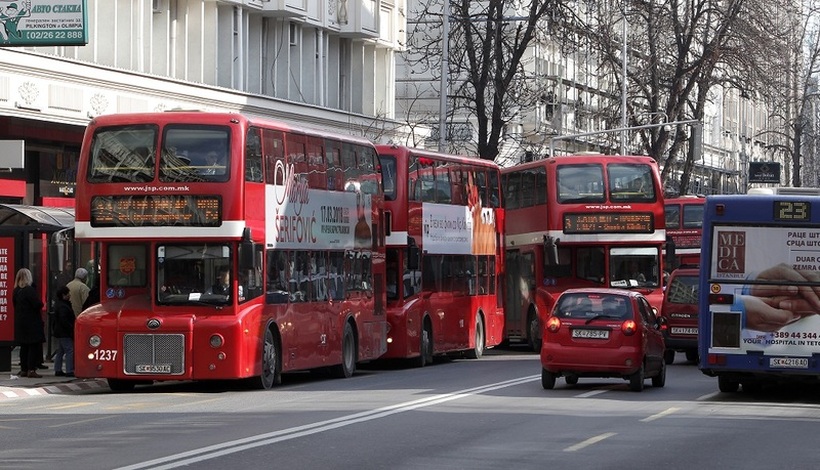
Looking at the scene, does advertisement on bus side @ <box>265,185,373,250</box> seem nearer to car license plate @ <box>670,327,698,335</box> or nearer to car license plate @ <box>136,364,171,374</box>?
car license plate @ <box>136,364,171,374</box>

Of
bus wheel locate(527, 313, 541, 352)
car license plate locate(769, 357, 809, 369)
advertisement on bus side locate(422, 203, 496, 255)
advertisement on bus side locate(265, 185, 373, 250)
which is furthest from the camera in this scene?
bus wheel locate(527, 313, 541, 352)

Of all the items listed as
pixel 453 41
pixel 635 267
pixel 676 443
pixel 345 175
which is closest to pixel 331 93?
pixel 453 41

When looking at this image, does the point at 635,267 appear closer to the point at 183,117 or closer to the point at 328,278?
the point at 328,278

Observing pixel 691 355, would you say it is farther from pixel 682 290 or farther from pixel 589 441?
pixel 589 441

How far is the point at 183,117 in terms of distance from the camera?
23.6m

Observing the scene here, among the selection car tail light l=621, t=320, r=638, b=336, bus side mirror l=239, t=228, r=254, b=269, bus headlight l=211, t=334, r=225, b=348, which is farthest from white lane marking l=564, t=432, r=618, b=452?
bus headlight l=211, t=334, r=225, b=348

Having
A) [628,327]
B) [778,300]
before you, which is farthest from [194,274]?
[778,300]

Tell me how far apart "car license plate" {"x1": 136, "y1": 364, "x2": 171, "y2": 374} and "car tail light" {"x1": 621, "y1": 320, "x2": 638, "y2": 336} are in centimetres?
647

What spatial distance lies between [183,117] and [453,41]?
29973 millimetres

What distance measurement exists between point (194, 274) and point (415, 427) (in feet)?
22.7

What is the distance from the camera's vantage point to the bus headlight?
23.4m

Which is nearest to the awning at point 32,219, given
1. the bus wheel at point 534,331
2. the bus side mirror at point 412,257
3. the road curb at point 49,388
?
the road curb at point 49,388

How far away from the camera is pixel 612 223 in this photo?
1443 inches

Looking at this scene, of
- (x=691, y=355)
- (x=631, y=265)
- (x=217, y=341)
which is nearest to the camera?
(x=217, y=341)
